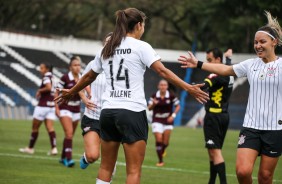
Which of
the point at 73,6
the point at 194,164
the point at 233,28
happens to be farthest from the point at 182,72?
the point at 194,164

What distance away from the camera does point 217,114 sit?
12.4 m

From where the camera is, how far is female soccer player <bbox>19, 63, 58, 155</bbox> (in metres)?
18.1

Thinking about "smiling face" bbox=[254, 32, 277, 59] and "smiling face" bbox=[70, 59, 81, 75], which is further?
"smiling face" bbox=[70, 59, 81, 75]

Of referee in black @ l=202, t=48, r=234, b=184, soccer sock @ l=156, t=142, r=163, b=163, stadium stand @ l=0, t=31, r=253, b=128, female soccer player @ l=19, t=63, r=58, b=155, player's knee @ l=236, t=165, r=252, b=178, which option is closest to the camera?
player's knee @ l=236, t=165, r=252, b=178

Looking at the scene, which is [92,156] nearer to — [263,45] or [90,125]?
[90,125]

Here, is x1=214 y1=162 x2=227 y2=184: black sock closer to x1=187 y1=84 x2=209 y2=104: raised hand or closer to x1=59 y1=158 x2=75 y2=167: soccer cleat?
x1=59 y1=158 x2=75 y2=167: soccer cleat

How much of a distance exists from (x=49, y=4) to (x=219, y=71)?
43.0 metres

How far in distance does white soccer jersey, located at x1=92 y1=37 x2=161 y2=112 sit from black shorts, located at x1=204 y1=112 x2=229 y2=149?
4.50m

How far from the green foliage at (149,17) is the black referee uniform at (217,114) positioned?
104 ft

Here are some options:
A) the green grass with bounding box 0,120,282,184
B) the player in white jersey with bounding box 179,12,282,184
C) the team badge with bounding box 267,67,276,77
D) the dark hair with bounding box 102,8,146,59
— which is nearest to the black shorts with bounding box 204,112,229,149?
the green grass with bounding box 0,120,282,184

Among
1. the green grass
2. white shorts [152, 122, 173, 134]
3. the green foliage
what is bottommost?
the green grass

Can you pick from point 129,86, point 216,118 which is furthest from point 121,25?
point 216,118

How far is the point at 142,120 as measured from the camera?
8.00 m

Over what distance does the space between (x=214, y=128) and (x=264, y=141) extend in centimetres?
378
